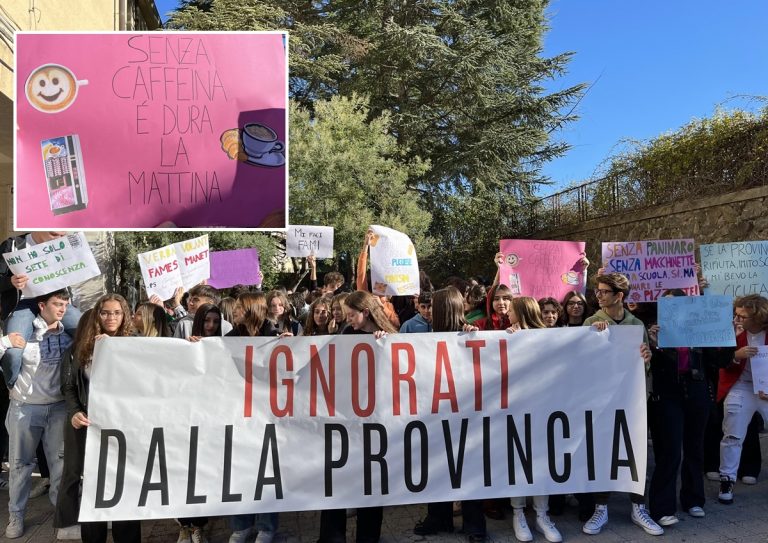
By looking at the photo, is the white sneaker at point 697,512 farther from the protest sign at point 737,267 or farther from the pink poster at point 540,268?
Result: the pink poster at point 540,268

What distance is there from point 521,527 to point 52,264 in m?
3.67

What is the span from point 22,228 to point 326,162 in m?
10.6

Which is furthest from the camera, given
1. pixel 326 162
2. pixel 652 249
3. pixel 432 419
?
pixel 326 162

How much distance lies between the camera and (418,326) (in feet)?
14.5

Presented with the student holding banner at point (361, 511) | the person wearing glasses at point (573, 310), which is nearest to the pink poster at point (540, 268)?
the person wearing glasses at point (573, 310)

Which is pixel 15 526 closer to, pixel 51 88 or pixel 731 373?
pixel 51 88

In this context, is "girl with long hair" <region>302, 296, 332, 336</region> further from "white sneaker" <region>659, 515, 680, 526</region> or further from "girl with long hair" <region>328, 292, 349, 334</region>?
"white sneaker" <region>659, 515, 680, 526</region>

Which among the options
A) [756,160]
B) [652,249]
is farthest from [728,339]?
[756,160]

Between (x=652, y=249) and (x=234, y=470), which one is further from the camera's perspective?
(x=652, y=249)

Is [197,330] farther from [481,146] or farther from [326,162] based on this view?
[481,146]

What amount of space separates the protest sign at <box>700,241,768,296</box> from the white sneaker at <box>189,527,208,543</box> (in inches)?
177

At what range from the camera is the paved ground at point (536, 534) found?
402 centimetres

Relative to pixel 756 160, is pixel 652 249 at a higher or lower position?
lower

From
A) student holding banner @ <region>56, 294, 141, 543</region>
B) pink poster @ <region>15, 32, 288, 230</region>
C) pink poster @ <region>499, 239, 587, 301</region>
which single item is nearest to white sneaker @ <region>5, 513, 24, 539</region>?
student holding banner @ <region>56, 294, 141, 543</region>
